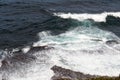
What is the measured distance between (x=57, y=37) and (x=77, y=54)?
5.69 meters

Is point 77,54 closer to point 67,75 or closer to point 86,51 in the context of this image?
point 86,51

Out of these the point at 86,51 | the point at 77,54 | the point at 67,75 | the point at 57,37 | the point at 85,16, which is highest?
the point at 85,16

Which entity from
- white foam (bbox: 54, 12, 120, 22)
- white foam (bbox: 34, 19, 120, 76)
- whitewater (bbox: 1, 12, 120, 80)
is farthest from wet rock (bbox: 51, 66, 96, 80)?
white foam (bbox: 54, 12, 120, 22)

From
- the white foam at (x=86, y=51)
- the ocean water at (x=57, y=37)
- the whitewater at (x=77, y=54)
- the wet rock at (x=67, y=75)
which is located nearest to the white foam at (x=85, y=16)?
the ocean water at (x=57, y=37)

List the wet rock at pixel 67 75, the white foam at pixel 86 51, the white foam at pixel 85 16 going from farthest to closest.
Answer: the white foam at pixel 85 16
the white foam at pixel 86 51
the wet rock at pixel 67 75

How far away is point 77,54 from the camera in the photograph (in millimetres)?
34312

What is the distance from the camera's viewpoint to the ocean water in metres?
31.5

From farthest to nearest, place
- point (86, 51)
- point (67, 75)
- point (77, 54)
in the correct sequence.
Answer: point (86, 51) < point (77, 54) < point (67, 75)

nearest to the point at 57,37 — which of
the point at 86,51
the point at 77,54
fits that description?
the point at 86,51

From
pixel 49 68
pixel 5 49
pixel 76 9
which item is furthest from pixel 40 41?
pixel 76 9

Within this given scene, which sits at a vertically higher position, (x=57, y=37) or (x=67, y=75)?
(x=57, y=37)

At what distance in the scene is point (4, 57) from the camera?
33.2 metres

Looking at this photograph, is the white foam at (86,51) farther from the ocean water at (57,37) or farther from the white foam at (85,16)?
the white foam at (85,16)

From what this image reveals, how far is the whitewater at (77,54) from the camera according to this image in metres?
30.7
